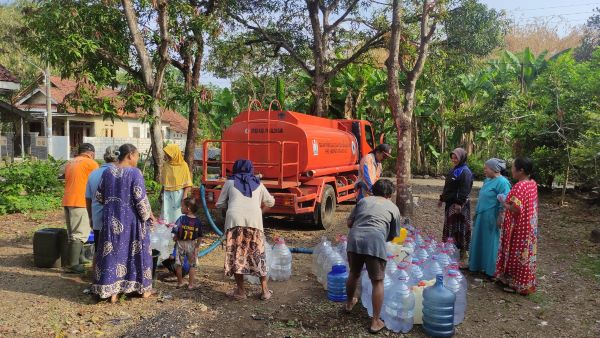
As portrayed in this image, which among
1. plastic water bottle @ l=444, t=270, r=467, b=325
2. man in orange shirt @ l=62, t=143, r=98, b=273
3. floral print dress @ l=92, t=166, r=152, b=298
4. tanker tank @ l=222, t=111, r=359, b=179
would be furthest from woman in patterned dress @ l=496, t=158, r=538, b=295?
man in orange shirt @ l=62, t=143, r=98, b=273

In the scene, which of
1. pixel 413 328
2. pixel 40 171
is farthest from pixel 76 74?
pixel 413 328

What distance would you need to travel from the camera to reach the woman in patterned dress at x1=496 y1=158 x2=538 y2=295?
203 inches

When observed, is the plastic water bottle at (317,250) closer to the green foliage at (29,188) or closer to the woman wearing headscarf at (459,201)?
the woman wearing headscarf at (459,201)

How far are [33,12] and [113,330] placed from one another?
22.4 feet

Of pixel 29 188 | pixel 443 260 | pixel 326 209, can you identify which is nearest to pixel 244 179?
pixel 443 260

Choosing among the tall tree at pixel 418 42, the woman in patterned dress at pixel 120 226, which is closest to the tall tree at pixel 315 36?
the tall tree at pixel 418 42

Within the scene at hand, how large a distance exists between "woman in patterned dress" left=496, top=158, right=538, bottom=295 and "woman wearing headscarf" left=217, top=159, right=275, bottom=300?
2.88 metres

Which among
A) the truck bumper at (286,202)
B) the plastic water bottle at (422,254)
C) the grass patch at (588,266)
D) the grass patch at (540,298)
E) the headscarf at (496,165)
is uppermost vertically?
the headscarf at (496,165)

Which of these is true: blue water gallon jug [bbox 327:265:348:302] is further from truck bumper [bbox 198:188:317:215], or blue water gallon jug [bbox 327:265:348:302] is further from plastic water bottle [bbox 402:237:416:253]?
truck bumper [bbox 198:188:317:215]

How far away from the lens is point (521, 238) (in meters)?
5.18

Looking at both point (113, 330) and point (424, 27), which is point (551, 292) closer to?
point (113, 330)

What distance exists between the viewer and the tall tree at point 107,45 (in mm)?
8047

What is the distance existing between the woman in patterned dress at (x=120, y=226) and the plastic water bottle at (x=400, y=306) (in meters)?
2.60

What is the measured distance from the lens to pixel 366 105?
19016 millimetres
